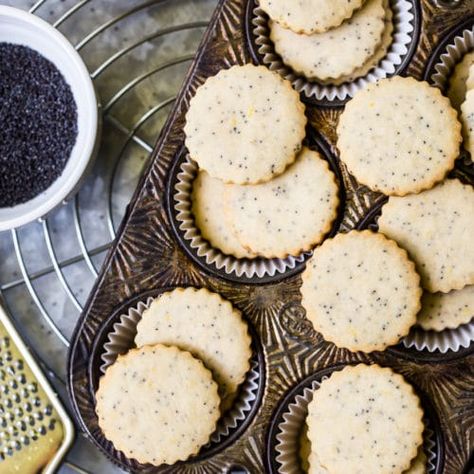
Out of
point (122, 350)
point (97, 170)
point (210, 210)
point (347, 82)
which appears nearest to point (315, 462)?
point (122, 350)

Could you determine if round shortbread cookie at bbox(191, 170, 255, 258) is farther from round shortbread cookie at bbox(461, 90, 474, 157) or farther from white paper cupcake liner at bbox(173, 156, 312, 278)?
round shortbread cookie at bbox(461, 90, 474, 157)

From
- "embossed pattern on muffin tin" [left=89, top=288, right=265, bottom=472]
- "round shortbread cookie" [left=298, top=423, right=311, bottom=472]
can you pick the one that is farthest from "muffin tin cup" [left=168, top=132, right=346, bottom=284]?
"round shortbread cookie" [left=298, top=423, right=311, bottom=472]

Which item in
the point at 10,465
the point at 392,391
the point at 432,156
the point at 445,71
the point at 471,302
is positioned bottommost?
the point at 10,465

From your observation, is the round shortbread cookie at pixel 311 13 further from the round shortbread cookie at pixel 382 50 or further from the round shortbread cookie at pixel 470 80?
the round shortbread cookie at pixel 470 80

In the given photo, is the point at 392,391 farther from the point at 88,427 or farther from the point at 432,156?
the point at 88,427

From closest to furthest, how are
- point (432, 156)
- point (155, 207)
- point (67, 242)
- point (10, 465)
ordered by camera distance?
1. point (432, 156)
2. point (155, 207)
3. point (10, 465)
4. point (67, 242)

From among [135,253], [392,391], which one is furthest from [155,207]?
[392,391]

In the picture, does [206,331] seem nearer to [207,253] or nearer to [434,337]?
[207,253]

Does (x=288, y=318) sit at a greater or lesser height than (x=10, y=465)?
greater
